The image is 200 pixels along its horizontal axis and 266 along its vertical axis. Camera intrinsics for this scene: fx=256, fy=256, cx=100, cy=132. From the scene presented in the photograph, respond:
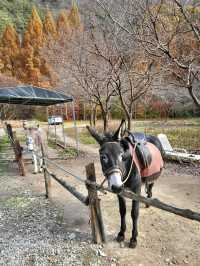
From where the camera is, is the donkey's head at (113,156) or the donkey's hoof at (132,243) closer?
the donkey's head at (113,156)

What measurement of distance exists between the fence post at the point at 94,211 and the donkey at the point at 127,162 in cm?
29

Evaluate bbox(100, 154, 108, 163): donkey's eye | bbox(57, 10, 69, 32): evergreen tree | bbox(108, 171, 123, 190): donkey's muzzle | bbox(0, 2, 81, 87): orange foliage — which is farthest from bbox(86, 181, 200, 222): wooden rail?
bbox(0, 2, 81, 87): orange foliage

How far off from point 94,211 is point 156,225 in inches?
46.8

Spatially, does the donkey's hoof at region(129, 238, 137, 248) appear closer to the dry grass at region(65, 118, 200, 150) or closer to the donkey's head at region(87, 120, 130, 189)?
the donkey's head at region(87, 120, 130, 189)

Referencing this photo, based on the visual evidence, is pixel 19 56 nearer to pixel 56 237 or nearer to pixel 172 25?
pixel 172 25

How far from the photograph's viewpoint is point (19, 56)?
126ft

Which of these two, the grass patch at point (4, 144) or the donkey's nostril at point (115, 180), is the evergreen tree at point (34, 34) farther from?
the donkey's nostril at point (115, 180)

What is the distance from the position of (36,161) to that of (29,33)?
119 ft

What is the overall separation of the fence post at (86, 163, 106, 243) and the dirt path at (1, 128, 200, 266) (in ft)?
0.58

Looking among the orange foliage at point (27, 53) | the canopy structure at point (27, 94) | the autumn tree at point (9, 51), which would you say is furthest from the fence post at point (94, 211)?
the autumn tree at point (9, 51)

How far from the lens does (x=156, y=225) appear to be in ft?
13.5

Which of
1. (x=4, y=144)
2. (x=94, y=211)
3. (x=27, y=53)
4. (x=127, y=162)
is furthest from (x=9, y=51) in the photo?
(x=127, y=162)

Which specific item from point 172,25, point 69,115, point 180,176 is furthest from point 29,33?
point 180,176

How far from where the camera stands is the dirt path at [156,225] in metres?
3.31
